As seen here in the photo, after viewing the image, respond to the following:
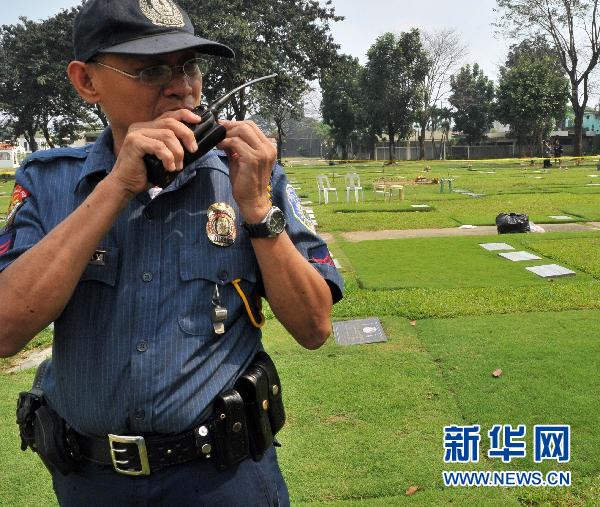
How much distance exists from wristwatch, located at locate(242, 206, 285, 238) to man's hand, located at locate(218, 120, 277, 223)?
0.04ft

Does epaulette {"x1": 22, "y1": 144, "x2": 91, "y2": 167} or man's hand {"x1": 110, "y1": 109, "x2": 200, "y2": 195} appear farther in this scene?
epaulette {"x1": 22, "y1": 144, "x2": 91, "y2": 167}

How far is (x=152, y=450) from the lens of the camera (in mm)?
1562

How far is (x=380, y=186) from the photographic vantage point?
19.4 metres

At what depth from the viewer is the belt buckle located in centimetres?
154

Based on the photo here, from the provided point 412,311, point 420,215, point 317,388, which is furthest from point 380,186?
point 317,388

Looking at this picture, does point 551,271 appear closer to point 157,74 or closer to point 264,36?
point 157,74

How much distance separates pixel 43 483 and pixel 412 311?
3621mm

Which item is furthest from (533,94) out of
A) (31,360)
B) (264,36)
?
(31,360)

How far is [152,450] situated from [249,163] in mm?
744

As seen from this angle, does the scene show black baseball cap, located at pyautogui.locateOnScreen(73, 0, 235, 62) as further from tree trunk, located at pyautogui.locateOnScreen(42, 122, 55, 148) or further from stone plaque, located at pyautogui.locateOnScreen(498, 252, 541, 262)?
tree trunk, located at pyautogui.locateOnScreen(42, 122, 55, 148)

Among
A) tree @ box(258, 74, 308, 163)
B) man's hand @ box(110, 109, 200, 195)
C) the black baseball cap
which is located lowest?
man's hand @ box(110, 109, 200, 195)

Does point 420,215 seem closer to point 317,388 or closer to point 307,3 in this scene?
point 317,388

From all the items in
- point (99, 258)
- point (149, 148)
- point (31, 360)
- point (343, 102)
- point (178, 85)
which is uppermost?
point (343, 102)

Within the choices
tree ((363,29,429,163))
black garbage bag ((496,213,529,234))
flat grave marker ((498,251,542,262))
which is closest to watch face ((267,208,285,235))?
flat grave marker ((498,251,542,262))
